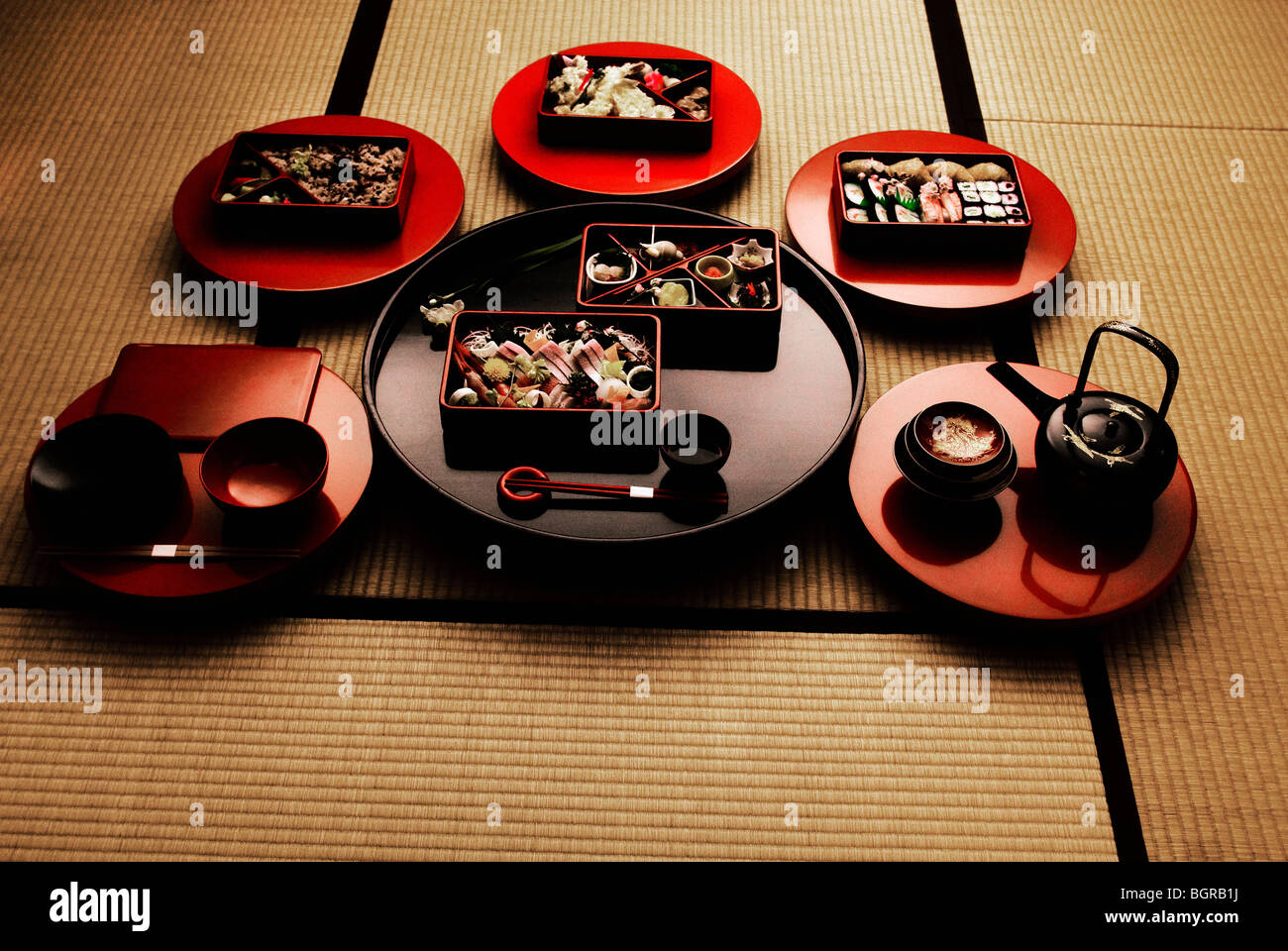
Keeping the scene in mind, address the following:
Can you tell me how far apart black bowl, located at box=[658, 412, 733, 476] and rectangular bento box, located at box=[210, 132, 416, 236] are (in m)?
1.01

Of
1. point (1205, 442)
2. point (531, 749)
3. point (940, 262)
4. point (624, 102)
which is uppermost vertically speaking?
point (624, 102)

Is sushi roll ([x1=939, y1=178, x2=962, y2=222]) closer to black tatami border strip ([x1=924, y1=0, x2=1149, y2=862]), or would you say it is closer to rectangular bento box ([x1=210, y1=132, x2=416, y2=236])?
black tatami border strip ([x1=924, y1=0, x2=1149, y2=862])

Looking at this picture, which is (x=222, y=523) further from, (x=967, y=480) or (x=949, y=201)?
(x=949, y=201)

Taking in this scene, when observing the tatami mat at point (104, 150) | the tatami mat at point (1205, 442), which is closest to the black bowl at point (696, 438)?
the tatami mat at point (1205, 442)

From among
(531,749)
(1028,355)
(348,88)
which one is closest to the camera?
(531,749)

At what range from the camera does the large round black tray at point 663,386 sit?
179 centimetres

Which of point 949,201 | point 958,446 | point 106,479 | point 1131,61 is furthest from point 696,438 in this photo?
point 1131,61

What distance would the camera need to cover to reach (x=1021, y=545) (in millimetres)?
1779

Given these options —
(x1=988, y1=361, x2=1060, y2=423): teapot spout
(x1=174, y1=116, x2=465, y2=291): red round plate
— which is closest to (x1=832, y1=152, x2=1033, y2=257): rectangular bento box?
(x1=988, y1=361, x2=1060, y2=423): teapot spout

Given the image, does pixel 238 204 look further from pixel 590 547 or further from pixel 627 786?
pixel 627 786

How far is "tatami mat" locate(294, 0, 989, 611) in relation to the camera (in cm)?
187

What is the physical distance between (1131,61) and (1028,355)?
4.84ft
